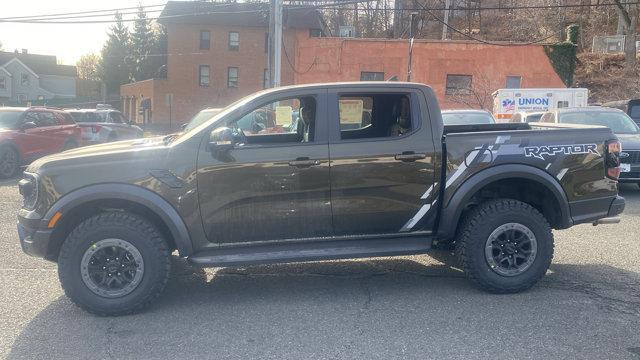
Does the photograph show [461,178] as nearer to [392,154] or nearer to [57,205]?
[392,154]

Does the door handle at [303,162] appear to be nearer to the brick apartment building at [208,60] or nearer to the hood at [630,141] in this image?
the hood at [630,141]

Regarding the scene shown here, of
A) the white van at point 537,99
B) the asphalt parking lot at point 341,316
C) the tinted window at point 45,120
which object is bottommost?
the asphalt parking lot at point 341,316

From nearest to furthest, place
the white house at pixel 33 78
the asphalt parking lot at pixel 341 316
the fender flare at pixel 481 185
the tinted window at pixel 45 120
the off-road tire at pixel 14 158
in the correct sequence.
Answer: the asphalt parking lot at pixel 341 316 → the fender flare at pixel 481 185 → the off-road tire at pixel 14 158 → the tinted window at pixel 45 120 → the white house at pixel 33 78

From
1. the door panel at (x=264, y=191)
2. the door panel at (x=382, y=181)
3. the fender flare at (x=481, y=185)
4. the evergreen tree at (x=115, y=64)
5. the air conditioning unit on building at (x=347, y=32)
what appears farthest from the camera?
the evergreen tree at (x=115, y=64)

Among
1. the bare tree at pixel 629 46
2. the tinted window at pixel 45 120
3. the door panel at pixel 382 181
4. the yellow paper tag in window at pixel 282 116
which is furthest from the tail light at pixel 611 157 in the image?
the bare tree at pixel 629 46

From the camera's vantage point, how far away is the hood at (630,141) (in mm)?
10422

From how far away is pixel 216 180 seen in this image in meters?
4.65

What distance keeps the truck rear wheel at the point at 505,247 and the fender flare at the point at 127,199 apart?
102 inches

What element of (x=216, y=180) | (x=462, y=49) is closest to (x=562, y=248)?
(x=216, y=180)

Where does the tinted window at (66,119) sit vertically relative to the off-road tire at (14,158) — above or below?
above

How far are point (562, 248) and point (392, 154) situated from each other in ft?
10.3

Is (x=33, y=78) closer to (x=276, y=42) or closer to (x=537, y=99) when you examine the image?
(x=276, y=42)

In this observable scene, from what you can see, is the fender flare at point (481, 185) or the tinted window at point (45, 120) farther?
the tinted window at point (45, 120)

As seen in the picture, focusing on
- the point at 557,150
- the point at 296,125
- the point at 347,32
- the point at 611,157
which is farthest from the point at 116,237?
the point at 347,32
